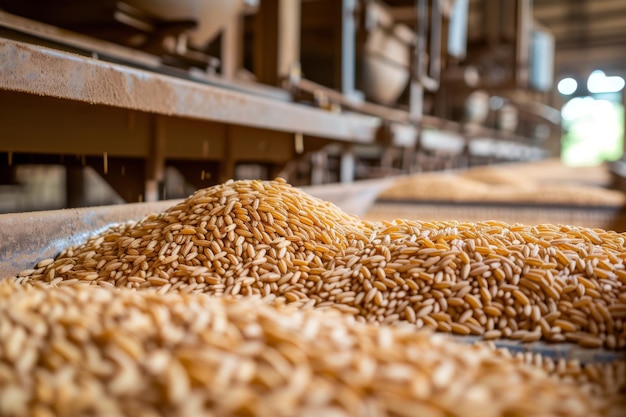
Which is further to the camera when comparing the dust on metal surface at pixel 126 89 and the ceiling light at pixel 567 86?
the ceiling light at pixel 567 86

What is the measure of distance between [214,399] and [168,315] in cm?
20

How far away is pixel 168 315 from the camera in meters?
0.79

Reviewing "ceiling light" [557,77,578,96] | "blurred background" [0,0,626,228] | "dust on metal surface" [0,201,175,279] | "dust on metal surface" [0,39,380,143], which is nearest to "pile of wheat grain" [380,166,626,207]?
"blurred background" [0,0,626,228]

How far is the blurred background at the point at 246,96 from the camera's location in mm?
1512

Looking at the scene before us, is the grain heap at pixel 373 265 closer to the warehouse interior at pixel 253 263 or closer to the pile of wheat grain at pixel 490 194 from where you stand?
the warehouse interior at pixel 253 263

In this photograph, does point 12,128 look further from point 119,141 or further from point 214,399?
point 214,399

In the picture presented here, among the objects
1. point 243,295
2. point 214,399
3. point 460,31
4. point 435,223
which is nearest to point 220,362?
point 214,399

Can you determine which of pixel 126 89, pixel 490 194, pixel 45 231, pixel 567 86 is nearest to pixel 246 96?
pixel 126 89

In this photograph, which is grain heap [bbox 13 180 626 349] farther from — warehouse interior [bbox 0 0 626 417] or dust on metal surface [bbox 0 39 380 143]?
dust on metal surface [bbox 0 39 380 143]

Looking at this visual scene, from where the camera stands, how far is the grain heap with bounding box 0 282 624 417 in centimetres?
62

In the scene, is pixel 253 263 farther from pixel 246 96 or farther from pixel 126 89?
pixel 246 96

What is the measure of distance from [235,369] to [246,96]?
138 centimetres

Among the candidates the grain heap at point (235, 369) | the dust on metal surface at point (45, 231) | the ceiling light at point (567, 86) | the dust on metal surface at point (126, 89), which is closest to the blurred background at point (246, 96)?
the dust on metal surface at point (126, 89)

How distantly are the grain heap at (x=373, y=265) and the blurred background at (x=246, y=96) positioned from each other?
366mm
